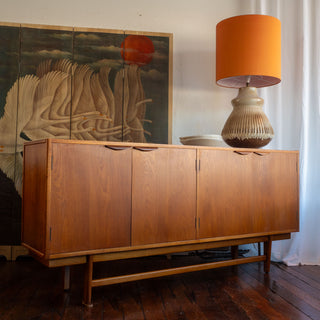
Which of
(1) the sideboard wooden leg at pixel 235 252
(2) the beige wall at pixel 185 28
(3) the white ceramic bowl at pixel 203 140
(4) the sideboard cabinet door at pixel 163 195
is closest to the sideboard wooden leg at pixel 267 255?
(1) the sideboard wooden leg at pixel 235 252

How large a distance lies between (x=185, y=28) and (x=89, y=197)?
1.77 m

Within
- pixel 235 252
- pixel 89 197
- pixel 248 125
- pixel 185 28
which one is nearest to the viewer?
pixel 89 197

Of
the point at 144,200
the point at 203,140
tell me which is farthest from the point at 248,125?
the point at 144,200

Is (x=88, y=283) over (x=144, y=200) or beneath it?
beneath

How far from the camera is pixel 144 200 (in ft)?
6.15

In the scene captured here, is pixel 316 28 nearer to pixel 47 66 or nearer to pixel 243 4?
pixel 243 4

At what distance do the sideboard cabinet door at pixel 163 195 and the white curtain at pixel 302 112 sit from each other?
1031 millimetres

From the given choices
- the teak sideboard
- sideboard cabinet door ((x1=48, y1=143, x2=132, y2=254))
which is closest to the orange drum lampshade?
the teak sideboard

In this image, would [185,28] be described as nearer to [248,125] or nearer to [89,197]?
[248,125]

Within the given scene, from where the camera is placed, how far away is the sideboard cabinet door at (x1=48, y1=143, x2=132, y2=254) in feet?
5.43

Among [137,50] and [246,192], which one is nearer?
[246,192]

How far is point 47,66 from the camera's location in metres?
2.64

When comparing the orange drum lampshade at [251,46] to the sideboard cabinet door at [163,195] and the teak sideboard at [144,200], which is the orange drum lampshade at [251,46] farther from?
the sideboard cabinet door at [163,195]

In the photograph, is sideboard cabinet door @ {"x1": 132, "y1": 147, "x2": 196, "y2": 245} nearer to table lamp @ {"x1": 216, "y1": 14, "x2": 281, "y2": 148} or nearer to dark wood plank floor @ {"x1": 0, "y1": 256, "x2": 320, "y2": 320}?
dark wood plank floor @ {"x1": 0, "y1": 256, "x2": 320, "y2": 320}
